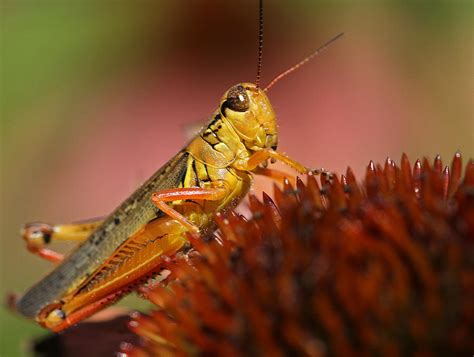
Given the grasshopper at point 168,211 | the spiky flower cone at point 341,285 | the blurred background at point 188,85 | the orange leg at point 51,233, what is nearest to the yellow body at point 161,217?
the grasshopper at point 168,211

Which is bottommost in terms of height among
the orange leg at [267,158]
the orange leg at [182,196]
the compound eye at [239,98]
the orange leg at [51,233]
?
the orange leg at [51,233]

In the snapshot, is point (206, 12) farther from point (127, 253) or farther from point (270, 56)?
point (127, 253)

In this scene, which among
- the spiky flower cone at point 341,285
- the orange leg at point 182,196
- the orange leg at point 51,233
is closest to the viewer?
the spiky flower cone at point 341,285

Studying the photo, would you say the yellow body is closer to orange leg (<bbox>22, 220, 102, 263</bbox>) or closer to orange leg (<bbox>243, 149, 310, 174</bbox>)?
orange leg (<bbox>243, 149, 310, 174</bbox>)

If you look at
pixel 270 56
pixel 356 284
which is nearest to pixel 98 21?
pixel 270 56

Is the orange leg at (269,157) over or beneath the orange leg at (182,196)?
over

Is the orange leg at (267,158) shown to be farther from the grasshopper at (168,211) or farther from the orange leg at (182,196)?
the orange leg at (182,196)

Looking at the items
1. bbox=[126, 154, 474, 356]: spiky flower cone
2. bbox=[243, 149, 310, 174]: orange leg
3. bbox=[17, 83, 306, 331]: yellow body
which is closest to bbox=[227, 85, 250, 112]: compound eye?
bbox=[17, 83, 306, 331]: yellow body
